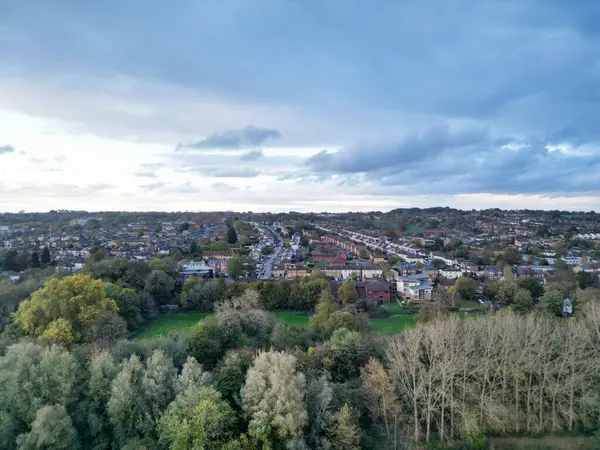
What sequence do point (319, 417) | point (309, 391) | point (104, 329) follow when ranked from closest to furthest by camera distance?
point (319, 417) < point (309, 391) < point (104, 329)

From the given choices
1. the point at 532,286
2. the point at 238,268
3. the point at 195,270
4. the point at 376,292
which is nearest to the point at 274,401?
the point at 376,292

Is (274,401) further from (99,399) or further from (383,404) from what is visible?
(99,399)

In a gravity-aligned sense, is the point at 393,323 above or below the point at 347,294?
below

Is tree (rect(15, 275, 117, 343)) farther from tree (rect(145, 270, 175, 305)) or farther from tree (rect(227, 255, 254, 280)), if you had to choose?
tree (rect(227, 255, 254, 280))

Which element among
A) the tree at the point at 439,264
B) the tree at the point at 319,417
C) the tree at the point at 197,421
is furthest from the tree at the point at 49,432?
the tree at the point at 439,264

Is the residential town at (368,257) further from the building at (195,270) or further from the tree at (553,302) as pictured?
the tree at (553,302)

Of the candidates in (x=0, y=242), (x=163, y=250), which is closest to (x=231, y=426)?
(x=163, y=250)
